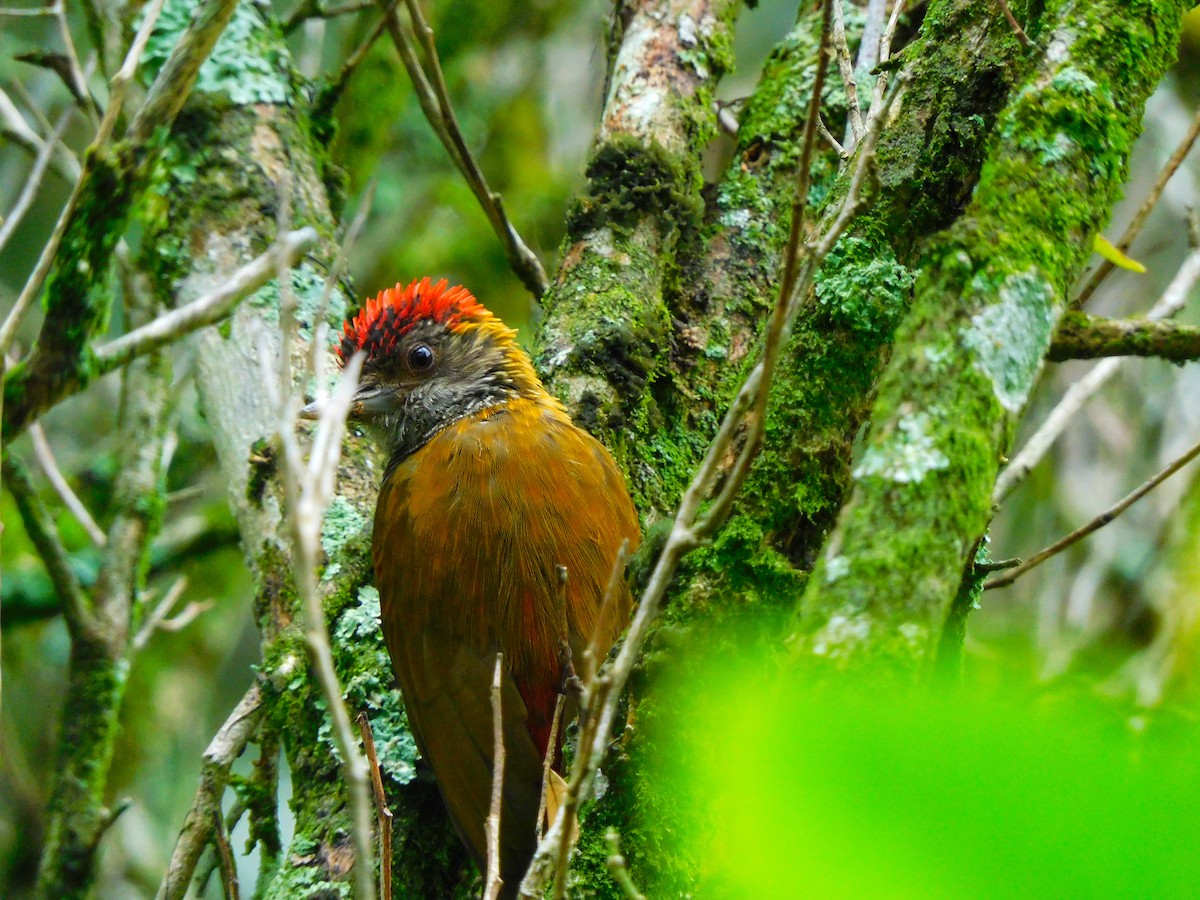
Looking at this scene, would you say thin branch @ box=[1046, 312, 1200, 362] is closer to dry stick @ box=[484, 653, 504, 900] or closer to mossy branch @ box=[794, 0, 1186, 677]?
mossy branch @ box=[794, 0, 1186, 677]

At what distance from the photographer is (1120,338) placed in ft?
A: 7.36

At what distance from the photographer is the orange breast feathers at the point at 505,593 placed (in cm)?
329

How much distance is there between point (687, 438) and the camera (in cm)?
366

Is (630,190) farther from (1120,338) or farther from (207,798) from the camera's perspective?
(207,798)

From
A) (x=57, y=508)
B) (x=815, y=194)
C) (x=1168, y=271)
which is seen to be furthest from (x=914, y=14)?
(x=57, y=508)

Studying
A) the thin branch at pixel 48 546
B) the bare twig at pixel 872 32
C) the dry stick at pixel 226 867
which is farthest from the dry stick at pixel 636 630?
the thin branch at pixel 48 546

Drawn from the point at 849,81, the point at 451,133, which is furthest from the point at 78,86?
the point at 849,81

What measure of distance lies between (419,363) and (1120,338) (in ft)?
8.04

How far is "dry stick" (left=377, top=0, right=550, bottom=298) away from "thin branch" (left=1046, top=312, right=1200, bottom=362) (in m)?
2.08

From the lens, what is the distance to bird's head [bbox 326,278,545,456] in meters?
3.99

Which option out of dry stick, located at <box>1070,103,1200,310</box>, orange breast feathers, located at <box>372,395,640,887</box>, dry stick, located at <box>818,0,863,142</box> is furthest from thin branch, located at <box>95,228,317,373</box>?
dry stick, located at <box>1070,103,1200,310</box>

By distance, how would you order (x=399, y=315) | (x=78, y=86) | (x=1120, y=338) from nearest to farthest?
(x=1120, y=338) → (x=399, y=315) → (x=78, y=86)

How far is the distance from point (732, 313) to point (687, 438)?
45cm

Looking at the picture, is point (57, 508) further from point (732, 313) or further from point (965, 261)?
point (965, 261)
